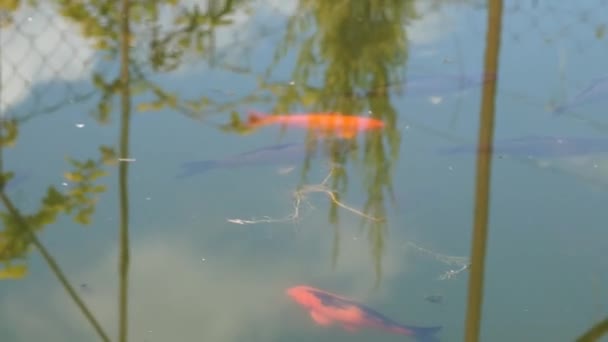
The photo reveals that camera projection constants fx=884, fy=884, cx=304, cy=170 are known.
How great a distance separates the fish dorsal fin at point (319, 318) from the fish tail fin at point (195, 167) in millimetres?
543

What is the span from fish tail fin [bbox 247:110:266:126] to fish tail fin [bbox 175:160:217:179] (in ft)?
0.65

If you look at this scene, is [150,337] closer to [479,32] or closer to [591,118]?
[591,118]

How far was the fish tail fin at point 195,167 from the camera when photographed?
1880 mm

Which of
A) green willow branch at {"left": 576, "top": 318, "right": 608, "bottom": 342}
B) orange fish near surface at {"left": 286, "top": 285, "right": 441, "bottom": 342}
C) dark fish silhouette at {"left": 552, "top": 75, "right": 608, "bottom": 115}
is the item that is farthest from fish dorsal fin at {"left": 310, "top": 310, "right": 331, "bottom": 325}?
dark fish silhouette at {"left": 552, "top": 75, "right": 608, "bottom": 115}

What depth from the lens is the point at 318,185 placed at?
1803mm

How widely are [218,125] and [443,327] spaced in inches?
33.8

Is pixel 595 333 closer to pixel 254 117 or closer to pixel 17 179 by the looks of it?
pixel 254 117

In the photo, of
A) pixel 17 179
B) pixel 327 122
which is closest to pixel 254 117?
pixel 327 122

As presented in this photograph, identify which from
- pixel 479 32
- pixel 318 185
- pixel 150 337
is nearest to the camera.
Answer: pixel 150 337

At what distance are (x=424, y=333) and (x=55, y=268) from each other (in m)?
0.67

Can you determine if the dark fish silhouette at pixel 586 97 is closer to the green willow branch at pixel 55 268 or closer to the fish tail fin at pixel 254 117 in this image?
the fish tail fin at pixel 254 117

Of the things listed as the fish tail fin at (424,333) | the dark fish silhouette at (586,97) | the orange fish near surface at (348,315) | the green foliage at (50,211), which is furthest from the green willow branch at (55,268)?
the dark fish silhouette at (586,97)

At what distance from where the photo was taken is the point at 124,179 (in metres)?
1.84

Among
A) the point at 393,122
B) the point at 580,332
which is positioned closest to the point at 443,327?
the point at 580,332
